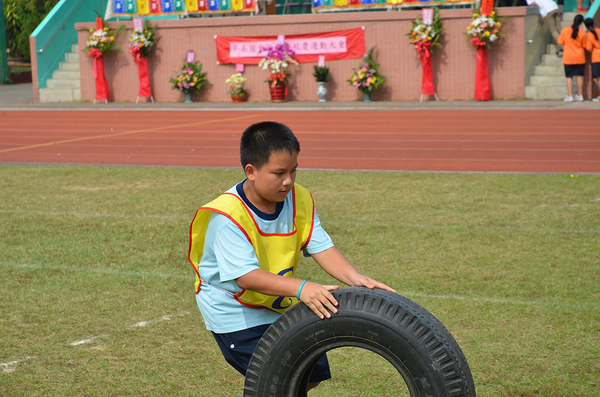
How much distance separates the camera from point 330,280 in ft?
17.5

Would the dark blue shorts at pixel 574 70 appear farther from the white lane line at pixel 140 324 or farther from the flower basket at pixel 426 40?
the white lane line at pixel 140 324

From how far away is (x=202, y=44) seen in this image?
24422 mm

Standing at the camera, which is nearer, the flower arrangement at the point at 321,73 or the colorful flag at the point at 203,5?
the flower arrangement at the point at 321,73

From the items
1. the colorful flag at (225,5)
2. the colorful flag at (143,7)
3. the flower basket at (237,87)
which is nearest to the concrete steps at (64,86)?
the colorful flag at (143,7)

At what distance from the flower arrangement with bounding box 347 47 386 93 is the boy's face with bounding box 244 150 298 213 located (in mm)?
19422

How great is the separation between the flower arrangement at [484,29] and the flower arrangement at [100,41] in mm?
11183

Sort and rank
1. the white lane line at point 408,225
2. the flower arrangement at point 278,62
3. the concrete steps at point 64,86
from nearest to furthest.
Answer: the white lane line at point 408,225, the flower arrangement at point 278,62, the concrete steps at point 64,86

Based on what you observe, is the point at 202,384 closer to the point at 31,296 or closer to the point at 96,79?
the point at 31,296

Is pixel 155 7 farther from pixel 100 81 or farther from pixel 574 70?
pixel 574 70

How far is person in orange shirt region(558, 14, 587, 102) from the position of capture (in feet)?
62.4

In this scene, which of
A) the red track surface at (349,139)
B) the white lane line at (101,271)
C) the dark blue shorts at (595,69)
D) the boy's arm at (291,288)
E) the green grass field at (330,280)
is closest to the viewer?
the boy's arm at (291,288)

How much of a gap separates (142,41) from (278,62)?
4.55m

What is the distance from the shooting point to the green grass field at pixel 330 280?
150 inches

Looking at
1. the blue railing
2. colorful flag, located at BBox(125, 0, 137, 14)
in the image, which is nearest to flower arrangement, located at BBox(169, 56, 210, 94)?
colorful flag, located at BBox(125, 0, 137, 14)
